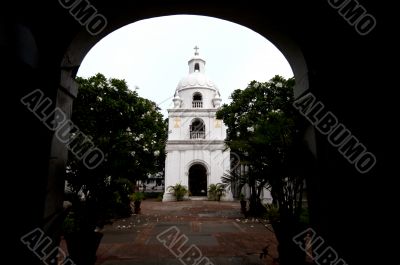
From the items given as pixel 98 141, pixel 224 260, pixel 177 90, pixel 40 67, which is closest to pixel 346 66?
pixel 40 67

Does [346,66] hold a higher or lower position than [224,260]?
higher

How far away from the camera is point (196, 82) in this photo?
2552 cm

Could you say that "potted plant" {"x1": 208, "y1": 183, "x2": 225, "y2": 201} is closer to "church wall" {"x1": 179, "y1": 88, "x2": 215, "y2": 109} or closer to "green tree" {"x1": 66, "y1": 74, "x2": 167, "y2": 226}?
"church wall" {"x1": 179, "y1": 88, "x2": 215, "y2": 109}

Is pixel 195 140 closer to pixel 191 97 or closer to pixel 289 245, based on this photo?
pixel 191 97

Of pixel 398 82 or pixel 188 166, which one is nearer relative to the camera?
pixel 398 82

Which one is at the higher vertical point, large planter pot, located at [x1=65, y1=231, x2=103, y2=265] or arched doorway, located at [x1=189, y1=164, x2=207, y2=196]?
arched doorway, located at [x1=189, y1=164, x2=207, y2=196]

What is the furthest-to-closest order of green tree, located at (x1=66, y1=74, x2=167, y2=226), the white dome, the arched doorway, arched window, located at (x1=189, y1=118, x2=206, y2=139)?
the white dome < the arched doorway < arched window, located at (x1=189, y1=118, x2=206, y2=139) < green tree, located at (x1=66, y1=74, x2=167, y2=226)

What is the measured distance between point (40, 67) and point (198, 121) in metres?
22.0

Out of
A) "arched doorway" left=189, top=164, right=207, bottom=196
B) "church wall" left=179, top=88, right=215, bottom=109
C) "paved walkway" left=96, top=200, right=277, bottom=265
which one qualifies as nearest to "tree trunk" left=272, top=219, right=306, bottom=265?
"paved walkway" left=96, top=200, right=277, bottom=265

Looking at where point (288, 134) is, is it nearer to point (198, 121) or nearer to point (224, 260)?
point (224, 260)

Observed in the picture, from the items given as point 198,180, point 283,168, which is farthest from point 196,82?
point 283,168

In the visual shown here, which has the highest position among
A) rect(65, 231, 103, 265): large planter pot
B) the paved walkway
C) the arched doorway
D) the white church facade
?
the white church facade

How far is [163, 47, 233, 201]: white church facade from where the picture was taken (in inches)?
895

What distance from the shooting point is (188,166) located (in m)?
22.8
